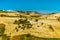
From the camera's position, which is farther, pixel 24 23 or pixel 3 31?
pixel 24 23

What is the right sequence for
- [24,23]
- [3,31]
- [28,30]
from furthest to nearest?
[24,23] → [3,31] → [28,30]

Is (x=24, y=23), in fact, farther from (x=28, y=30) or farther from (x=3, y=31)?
(x=3, y=31)

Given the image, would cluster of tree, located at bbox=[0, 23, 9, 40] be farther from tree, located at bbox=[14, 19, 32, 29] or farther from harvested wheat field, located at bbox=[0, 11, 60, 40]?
tree, located at bbox=[14, 19, 32, 29]

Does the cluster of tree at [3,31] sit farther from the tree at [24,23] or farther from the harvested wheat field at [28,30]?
the tree at [24,23]

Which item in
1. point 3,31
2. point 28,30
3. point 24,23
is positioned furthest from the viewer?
point 24,23

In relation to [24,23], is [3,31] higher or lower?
lower

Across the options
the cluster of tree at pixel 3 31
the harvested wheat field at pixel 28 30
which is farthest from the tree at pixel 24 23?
the cluster of tree at pixel 3 31

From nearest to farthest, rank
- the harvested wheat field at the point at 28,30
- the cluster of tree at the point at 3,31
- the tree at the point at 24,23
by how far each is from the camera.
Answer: the harvested wheat field at the point at 28,30 < the cluster of tree at the point at 3,31 < the tree at the point at 24,23

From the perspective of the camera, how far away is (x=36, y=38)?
2650cm

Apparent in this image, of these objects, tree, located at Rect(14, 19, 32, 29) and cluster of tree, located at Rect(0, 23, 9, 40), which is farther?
tree, located at Rect(14, 19, 32, 29)

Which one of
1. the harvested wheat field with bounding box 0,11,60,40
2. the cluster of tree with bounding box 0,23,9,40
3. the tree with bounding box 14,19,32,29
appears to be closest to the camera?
the harvested wheat field with bounding box 0,11,60,40

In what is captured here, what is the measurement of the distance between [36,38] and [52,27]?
164 inches

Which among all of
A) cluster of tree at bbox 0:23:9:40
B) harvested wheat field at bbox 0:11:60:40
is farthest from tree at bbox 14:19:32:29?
cluster of tree at bbox 0:23:9:40

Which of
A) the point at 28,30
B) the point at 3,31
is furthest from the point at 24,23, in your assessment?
the point at 3,31
